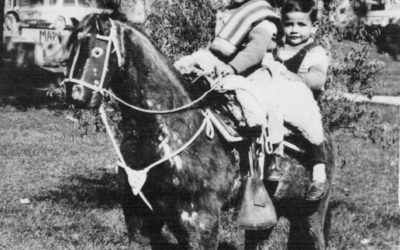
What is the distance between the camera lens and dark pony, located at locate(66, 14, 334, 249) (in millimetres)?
3734

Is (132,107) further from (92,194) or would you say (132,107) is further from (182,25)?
(92,194)

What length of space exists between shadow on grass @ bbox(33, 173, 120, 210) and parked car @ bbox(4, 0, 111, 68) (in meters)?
9.16

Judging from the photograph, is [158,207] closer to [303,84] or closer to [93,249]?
[303,84]

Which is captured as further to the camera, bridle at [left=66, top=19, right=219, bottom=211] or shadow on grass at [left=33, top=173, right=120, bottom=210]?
shadow on grass at [left=33, top=173, right=120, bottom=210]

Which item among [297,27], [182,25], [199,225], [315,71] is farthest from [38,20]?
[199,225]

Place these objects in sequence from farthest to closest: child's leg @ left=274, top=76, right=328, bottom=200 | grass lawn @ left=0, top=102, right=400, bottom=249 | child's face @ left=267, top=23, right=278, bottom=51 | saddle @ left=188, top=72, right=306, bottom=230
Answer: grass lawn @ left=0, top=102, right=400, bottom=249 → child's leg @ left=274, top=76, right=328, bottom=200 → child's face @ left=267, top=23, right=278, bottom=51 → saddle @ left=188, top=72, right=306, bottom=230

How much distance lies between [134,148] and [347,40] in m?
4.55

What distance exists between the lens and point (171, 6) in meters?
6.96

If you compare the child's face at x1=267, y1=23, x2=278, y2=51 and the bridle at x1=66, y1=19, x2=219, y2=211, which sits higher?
the child's face at x1=267, y1=23, x2=278, y2=51

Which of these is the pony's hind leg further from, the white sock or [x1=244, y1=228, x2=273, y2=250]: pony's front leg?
[x1=244, y1=228, x2=273, y2=250]: pony's front leg

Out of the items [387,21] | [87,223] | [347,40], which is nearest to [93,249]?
[87,223]

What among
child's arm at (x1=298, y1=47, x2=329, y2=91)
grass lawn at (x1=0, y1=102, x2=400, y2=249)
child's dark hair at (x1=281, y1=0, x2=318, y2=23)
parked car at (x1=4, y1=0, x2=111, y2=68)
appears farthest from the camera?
parked car at (x1=4, y1=0, x2=111, y2=68)

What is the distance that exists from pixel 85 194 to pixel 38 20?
39.7 ft

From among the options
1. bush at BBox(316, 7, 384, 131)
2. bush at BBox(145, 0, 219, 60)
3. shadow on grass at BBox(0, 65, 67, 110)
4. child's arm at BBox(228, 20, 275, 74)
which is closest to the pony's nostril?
child's arm at BBox(228, 20, 275, 74)
